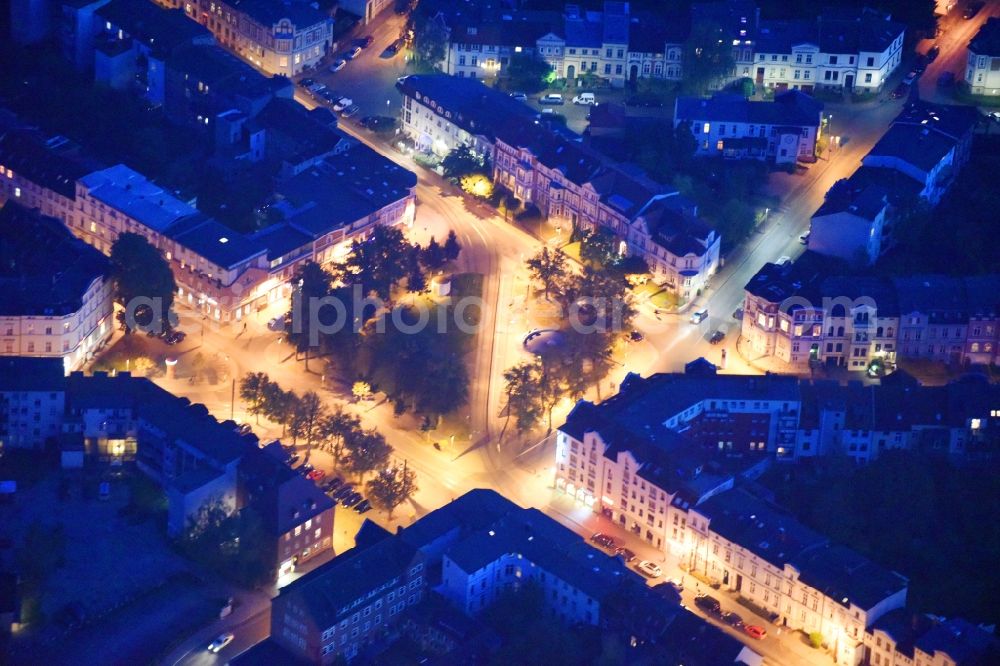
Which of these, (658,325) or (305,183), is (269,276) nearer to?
(305,183)

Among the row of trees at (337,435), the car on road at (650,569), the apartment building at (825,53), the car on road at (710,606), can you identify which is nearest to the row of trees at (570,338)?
the row of trees at (337,435)

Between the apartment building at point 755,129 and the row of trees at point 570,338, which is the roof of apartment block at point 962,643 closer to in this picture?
the row of trees at point 570,338

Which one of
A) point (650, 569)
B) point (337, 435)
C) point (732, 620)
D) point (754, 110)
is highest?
point (754, 110)

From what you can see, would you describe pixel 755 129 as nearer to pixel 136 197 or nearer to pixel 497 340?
pixel 497 340

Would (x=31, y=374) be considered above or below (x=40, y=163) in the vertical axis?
below

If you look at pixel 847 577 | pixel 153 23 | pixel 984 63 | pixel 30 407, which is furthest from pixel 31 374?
pixel 984 63

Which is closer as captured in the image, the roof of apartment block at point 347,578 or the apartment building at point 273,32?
the roof of apartment block at point 347,578

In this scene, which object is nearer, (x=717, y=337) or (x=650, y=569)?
(x=650, y=569)
